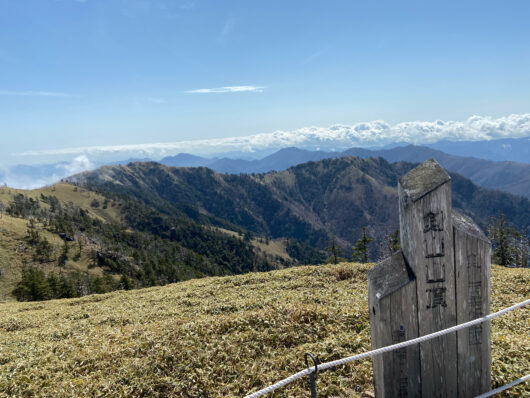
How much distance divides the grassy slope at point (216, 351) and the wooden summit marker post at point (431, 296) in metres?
2.79

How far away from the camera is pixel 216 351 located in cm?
977

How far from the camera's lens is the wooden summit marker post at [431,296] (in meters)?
4.48

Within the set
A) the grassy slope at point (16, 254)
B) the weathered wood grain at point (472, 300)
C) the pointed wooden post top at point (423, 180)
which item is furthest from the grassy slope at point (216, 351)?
the grassy slope at point (16, 254)

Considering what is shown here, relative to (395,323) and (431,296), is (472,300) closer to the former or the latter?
(431,296)

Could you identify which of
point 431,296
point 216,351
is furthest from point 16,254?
point 431,296

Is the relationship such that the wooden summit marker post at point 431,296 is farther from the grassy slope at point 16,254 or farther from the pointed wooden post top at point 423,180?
the grassy slope at point 16,254

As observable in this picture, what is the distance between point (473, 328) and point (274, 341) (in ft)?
22.0

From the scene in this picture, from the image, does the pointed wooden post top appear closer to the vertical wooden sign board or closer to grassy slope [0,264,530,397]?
the vertical wooden sign board

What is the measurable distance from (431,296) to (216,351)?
735cm

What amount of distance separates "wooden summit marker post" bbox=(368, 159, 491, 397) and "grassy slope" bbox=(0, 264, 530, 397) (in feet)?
9.14

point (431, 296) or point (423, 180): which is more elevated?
point (423, 180)

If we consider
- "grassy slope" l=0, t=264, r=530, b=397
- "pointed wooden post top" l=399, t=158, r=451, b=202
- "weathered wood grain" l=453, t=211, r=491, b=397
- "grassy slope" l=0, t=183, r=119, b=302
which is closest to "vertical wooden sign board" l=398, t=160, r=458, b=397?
"pointed wooden post top" l=399, t=158, r=451, b=202

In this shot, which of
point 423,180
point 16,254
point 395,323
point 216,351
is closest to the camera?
point 423,180

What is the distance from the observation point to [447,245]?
4.55m
